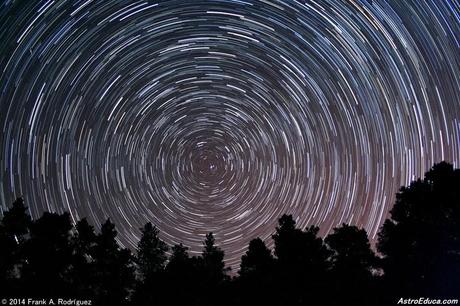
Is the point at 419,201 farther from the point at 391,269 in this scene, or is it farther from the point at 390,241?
the point at 391,269

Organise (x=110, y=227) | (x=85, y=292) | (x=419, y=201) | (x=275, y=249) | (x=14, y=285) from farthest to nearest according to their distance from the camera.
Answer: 1. (x=110, y=227)
2. (x=275, y=249)
3. (x=85, y=292)
4. (x=419, y=201)
5. (x=14, y=285)

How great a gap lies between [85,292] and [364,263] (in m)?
16.6

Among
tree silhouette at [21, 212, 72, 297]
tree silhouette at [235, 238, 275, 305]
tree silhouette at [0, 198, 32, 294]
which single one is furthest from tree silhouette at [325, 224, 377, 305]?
tree silhouette at [0, 198, 32, 294]

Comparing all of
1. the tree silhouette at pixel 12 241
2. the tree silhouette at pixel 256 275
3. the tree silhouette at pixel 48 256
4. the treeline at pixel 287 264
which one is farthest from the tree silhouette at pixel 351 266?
the tree silhouette at pixel 12 241

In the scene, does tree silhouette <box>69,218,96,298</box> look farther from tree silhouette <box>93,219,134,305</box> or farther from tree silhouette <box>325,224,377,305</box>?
tree silhouette <box>325,224,377,305</box>

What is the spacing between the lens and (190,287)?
22.3 metres

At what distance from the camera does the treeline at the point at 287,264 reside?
18.9 meters

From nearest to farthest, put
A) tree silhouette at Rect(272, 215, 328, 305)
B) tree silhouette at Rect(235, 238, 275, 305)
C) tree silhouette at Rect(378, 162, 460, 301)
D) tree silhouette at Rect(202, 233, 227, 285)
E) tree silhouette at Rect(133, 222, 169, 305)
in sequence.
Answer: tree silhouette at Rect(378, 162, 460, 301) < tree silhouette at Rect(272, 215, 328, 305) < tree silhouette at Rect(235, 238, 275, 305) < tree silhouette at Rect(202, 233, 227, 285) < tree silhouette at Rect(133, 222, 169, 305)

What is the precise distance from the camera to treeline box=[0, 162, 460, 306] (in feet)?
61.9

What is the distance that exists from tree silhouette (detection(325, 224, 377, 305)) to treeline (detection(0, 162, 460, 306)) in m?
0.05

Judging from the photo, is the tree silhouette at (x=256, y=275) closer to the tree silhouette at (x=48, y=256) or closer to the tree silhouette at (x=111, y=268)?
the tree silhouette at (x=111, y=268)

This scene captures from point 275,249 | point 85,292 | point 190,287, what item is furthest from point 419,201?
point 85,292

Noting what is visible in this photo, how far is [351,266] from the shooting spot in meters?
21.8

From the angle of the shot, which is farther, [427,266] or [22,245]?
[22,245]
